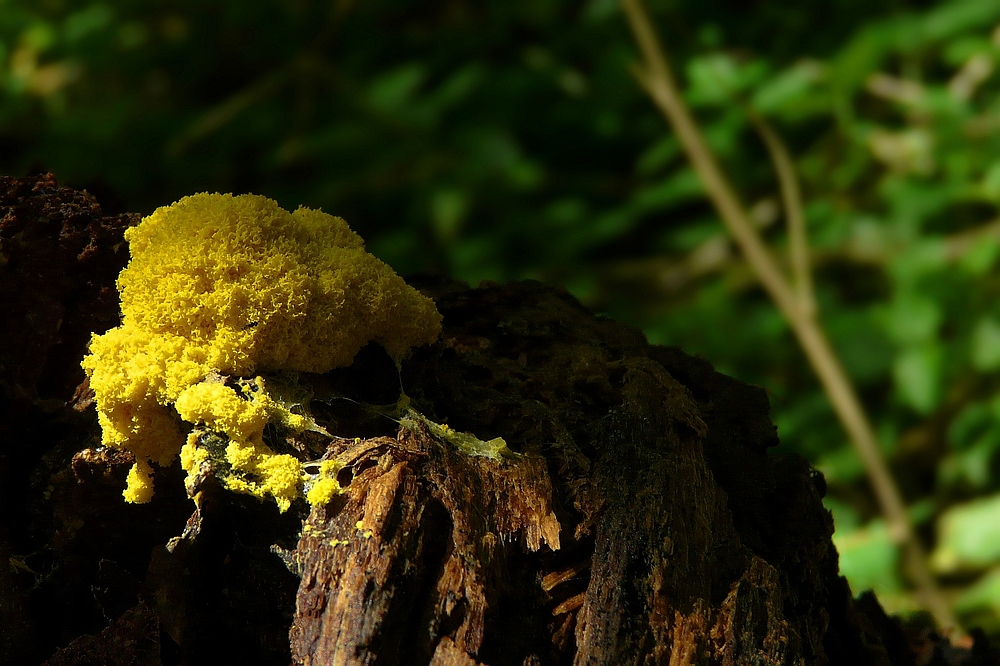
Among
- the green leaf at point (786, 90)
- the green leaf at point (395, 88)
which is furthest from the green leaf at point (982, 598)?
the green leaf at point (395, 88)

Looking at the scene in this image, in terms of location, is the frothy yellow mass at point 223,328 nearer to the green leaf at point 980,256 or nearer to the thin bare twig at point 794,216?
the thin bare twig at point 794,216

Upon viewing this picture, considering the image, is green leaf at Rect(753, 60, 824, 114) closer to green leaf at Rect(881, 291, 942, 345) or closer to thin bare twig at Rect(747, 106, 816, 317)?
thin bare twig at Rect(747, 106, 816, 317)

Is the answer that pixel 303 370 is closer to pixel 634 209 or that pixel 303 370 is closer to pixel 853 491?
pixel 634 209

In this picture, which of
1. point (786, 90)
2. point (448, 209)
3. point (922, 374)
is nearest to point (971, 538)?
point (922, 374)

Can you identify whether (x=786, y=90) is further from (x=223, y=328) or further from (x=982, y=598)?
(x=223, y=328)

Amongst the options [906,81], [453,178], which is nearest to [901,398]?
[906,81]

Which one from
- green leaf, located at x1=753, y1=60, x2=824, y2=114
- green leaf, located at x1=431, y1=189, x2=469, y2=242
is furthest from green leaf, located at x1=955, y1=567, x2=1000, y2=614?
green leaf, located at x1=431, y1=189, x2=469, y2=242
